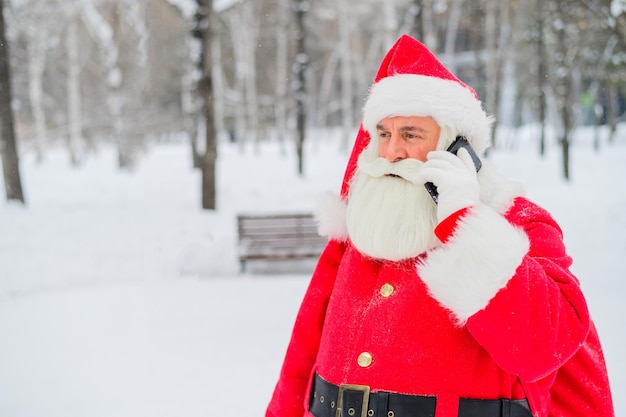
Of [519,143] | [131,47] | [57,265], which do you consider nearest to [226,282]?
[57,265]

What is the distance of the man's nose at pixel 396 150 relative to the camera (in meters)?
1.65

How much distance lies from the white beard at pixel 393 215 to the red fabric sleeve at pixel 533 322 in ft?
0.79

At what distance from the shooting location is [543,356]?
139 centimetres

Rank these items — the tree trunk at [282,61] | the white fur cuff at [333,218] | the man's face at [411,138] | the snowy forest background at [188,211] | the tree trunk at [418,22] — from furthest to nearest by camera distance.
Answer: the tree trunk at [282,61] < the tree trunk at [418,22] < the snowy forest background at [188,211] < the white fur cuff at [333,218] < the man's face at [411,138]

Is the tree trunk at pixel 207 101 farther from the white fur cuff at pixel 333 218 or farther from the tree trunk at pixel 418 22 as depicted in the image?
the white fur cuff at pixel 333 218

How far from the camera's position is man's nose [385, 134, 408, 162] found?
1654 millimetres

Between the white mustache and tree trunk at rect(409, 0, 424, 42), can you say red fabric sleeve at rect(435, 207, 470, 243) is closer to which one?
the white mustache

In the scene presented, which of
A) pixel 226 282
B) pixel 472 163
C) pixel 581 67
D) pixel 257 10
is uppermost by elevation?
pixel 257 10

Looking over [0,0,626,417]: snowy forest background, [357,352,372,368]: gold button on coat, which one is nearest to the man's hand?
[357,352,372,368]: gold button on coat

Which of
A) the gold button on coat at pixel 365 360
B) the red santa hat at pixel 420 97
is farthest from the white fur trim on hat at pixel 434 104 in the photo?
the gold button on coat at pixel 365 360

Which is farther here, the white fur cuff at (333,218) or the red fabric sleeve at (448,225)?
the white fur cuff at (333,218)

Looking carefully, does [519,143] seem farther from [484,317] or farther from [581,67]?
[484,317]

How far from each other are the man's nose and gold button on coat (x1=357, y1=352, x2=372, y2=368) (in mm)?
562

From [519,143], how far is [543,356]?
25.9 m
